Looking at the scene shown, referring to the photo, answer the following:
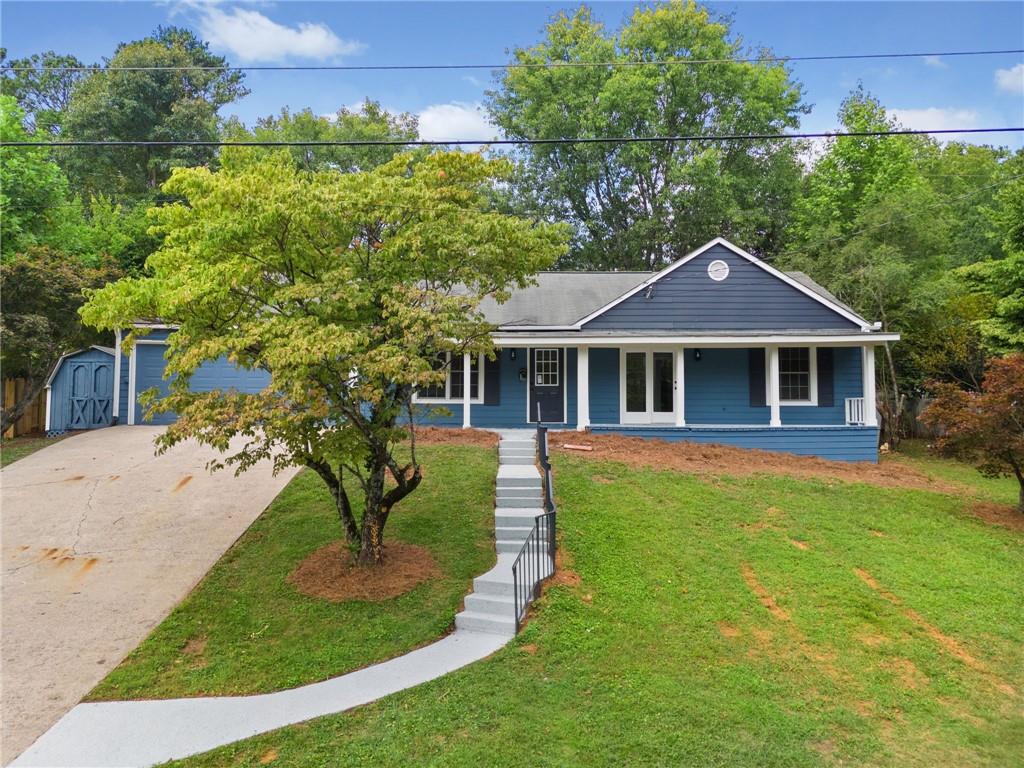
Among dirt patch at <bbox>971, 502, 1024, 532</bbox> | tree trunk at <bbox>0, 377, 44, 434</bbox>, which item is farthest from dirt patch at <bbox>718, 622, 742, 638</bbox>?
tree trunk at <bbox>0, 377, 44, 434</bbox>

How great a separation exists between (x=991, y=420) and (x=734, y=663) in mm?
7444

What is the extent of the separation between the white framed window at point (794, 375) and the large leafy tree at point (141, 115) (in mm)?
25598

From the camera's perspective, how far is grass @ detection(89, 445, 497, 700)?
18.1 ft

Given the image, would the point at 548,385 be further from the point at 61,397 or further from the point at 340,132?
the point at 340,132

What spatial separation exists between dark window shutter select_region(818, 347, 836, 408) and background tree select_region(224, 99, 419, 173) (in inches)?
801

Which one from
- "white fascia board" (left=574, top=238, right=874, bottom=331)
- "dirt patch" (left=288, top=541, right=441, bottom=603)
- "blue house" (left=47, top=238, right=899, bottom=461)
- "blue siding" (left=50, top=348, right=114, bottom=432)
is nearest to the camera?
"dirt patch" (left=288, top=541, right=441, bottom=603)

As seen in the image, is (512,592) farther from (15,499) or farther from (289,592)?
(15,499)

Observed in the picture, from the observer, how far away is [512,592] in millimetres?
6688

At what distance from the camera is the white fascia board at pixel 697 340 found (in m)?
14.2

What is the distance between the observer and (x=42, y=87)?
113ft

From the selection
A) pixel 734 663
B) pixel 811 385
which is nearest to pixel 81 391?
pixel 734 663

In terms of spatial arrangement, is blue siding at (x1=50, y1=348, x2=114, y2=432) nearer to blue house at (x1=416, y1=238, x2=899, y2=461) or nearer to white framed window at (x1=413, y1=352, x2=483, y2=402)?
white framed window at (x1=413, y1=352, x2=483, y2=402)

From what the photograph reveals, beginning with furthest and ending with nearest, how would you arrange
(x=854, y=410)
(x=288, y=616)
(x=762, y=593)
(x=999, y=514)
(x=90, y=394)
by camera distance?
(x=90, y=394), (x=854, y=410), (x=999, y=514), (x=762, y=593), (x=288, y=616)

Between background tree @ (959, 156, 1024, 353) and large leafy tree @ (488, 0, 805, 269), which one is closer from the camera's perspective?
background tree @ (959, 156, 1024, 353)
